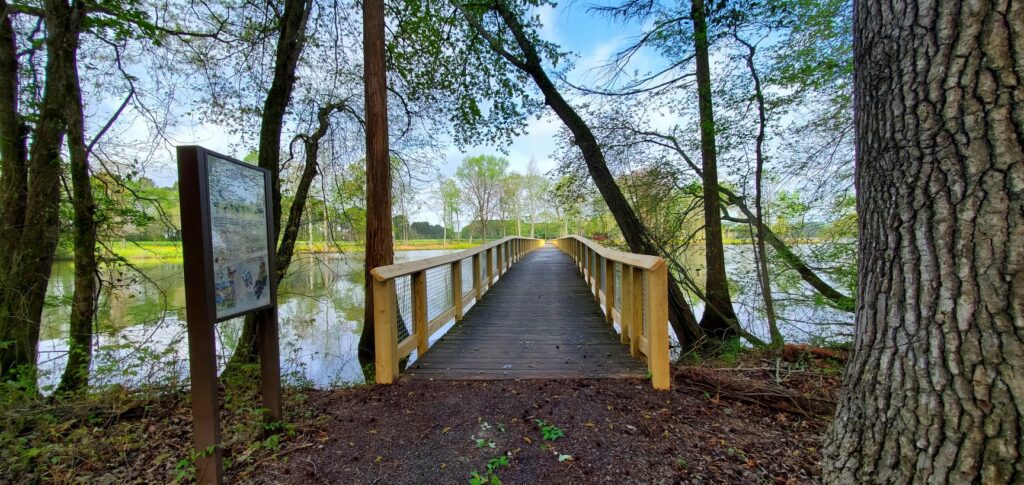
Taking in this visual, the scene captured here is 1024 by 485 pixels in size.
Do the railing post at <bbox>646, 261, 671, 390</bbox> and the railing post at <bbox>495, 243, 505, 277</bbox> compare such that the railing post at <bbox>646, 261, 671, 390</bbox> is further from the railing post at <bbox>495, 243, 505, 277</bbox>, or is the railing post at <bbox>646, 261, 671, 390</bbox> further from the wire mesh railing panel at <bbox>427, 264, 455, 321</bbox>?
the railing post at <bbox>495, 243, 505, 277</bbox>

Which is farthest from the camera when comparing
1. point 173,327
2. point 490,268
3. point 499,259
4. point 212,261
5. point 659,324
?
point 499,259

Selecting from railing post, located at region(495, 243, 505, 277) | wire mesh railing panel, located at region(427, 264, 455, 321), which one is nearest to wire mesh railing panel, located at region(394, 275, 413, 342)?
wire mesh railing panel, located at region(427, 264, 455, 321)

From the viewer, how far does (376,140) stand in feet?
14.4

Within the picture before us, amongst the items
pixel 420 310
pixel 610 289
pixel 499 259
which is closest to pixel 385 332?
pixel 420 310

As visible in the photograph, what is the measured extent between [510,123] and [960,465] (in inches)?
294

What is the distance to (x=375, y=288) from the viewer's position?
2.68m

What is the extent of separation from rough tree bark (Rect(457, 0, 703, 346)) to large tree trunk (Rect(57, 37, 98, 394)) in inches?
201

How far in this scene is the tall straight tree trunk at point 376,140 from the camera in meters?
4.34

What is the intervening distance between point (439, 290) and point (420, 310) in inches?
36.3

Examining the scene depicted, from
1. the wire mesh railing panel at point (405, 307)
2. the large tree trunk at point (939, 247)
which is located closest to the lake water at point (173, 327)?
the wire mesh railing panel at point (405, 307)

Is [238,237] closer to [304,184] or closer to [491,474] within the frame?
[491,474]

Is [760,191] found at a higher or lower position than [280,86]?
lower

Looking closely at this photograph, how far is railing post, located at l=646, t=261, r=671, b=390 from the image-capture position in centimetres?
261

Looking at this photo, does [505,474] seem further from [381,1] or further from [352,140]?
[352,140]
